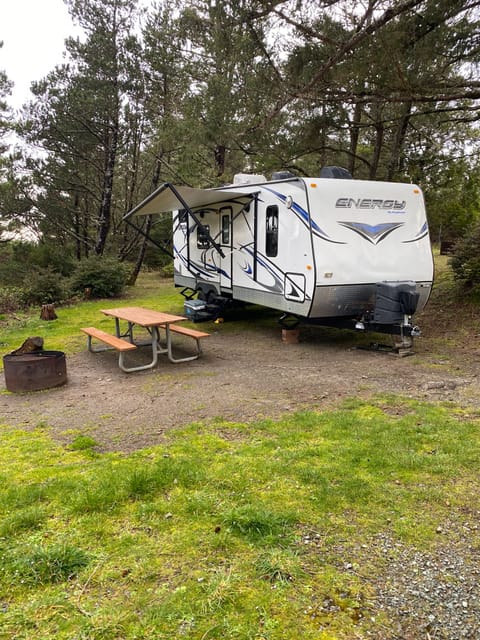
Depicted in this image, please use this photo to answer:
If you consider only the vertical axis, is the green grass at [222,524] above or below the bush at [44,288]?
below

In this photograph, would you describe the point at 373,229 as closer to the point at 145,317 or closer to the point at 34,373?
the point at 145,317

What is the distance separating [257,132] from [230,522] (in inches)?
347

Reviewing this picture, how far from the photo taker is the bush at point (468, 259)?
29.6 ft

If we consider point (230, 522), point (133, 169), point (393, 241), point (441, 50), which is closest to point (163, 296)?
point (133, 169)

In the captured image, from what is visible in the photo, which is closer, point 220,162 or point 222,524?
point 222,524

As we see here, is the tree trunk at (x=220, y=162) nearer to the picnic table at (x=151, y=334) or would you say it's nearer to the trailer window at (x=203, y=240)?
the trailer window at (x=203, y=240)

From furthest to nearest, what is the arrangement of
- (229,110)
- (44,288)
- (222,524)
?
(44,288) < (229,110) < (222,524)

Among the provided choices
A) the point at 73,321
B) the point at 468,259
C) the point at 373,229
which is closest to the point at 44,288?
the point at 73,321

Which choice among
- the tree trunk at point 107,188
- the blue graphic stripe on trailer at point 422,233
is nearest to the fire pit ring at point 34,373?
the blue graphic stripe on trailer at point 422,233

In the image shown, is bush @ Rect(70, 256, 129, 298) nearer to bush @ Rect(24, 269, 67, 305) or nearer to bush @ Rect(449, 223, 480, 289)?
bush @ Rect(24, 269, 67, 305)

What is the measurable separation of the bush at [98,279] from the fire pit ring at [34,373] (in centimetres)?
850

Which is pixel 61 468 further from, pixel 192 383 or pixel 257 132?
pixel 257 132

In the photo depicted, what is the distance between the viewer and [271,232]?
766 centimetres

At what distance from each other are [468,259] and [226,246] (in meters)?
4.92
